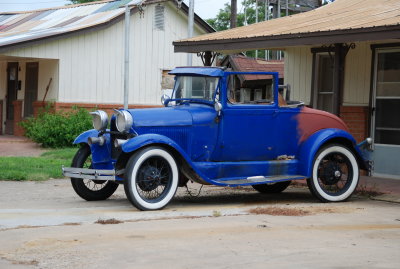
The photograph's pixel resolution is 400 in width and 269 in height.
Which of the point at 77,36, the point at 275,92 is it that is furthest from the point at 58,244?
the point at 77,36

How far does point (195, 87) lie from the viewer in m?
10.6

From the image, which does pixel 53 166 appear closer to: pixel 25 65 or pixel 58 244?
pixel 58 244

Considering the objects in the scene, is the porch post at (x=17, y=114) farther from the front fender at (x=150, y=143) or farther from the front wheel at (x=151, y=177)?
the front fender at (x=150, y=143)

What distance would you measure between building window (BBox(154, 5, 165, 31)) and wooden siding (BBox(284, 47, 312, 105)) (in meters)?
9.19

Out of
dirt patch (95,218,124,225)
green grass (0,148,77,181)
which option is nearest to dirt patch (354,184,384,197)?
dirt patch (95,218,124,225)

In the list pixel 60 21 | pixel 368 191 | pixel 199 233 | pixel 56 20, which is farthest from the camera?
pixel 56 20

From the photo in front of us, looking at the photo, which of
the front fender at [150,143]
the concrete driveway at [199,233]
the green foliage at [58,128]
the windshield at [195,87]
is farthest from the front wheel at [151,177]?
Answer: the green foliage at [58,128]

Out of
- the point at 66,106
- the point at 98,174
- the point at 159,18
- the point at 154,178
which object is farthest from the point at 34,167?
the point at 159,18

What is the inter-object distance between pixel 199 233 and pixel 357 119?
713 centimetres

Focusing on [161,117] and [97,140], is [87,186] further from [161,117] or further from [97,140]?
[161,117]

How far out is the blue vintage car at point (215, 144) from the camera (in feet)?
31.4

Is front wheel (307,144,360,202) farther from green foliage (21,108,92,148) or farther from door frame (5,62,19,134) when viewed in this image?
door frame (5,62,19,134)

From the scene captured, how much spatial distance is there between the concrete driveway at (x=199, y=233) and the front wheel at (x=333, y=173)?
0.68ft

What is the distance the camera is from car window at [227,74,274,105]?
10.4 m
